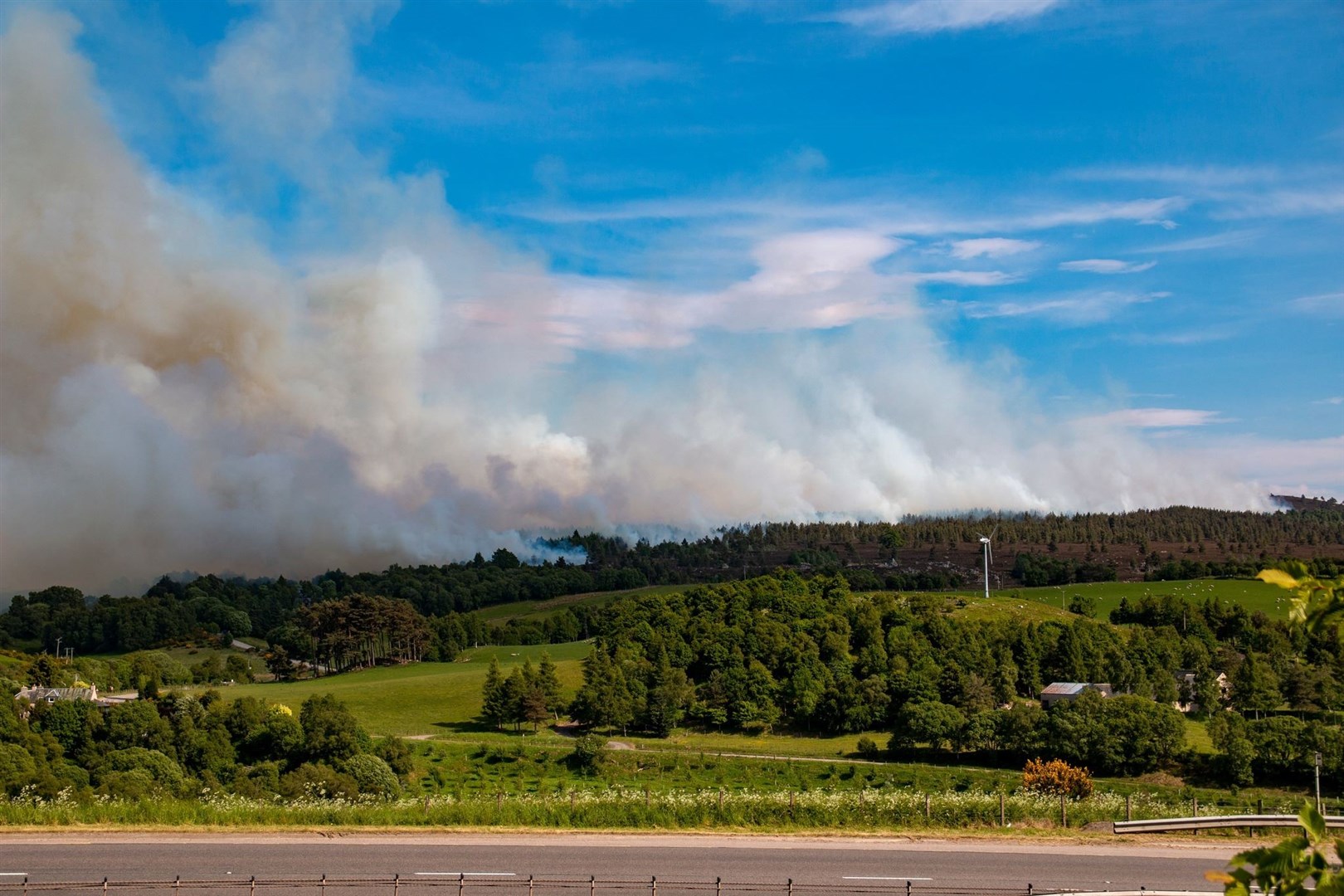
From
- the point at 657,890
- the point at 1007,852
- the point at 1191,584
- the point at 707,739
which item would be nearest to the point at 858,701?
the point at 707,739

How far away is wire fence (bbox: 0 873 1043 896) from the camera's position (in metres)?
28.0

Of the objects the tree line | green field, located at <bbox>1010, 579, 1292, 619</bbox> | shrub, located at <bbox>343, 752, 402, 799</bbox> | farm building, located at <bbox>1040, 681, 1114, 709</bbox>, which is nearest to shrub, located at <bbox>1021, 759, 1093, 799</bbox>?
the tree line

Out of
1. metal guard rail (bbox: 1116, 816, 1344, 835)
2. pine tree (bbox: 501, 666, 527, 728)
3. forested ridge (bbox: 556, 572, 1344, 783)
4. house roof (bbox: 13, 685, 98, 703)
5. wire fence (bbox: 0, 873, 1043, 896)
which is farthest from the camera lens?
pine tree (bbox: 501, 666, 527, 728)

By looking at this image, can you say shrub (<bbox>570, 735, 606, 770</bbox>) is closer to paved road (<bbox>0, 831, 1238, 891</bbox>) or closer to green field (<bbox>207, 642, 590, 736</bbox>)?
green field (<bbox>207, 642, 590, 736</bbox>)

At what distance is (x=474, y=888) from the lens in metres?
28.8

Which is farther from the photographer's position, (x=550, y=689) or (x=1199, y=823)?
(x=550, y=689)

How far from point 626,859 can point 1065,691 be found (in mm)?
80447

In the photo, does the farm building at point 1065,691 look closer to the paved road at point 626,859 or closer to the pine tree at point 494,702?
the pine tree at point 494,702

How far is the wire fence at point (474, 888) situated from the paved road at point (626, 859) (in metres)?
1.09

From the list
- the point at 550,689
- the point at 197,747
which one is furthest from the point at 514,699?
the point at 197,747

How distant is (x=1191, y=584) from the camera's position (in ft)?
625

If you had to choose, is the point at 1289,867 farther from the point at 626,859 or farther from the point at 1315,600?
the point at 626,859

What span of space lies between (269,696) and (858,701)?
189ft

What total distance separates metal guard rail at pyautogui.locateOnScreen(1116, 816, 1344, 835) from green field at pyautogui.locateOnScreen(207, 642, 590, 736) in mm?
70440
